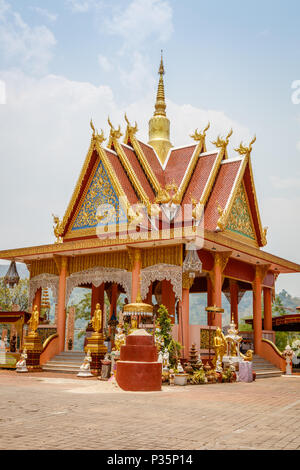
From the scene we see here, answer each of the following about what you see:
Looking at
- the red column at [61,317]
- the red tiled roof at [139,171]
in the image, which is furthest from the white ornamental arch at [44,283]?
the red tiled roof at [139,171]

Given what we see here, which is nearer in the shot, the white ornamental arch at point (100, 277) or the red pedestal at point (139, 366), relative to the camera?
the red pedestal at point (139, 366)

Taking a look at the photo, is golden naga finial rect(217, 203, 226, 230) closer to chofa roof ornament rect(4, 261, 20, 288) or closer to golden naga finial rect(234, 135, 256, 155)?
golden naga finial rect(234, 135, 256, 155)

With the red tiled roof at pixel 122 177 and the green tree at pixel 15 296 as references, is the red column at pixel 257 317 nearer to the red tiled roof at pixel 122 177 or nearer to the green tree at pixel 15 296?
the red tiled roof at pixel 122 177

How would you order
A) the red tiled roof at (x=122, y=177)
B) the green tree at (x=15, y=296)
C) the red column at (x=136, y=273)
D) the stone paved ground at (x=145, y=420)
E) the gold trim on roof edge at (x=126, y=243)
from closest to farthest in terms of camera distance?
the stone paved ground at (x=145, y=420) → the gold trim on roof edge at (x=126, y=243) → the red column at (x=136, y=273) → the red tiled roof at (x=122, y=177) → the green tree at (x=15, y=296)

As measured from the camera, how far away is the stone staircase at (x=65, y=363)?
56.8 feet

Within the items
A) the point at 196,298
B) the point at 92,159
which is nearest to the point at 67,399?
the point at 92,159

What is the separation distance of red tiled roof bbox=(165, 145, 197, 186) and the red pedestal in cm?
921

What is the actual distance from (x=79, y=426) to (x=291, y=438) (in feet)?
8.26

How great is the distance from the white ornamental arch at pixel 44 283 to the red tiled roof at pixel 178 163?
5996mm

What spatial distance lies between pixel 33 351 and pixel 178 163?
9.39 metres

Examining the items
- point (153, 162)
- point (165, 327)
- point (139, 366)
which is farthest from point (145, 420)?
point (153, 162)

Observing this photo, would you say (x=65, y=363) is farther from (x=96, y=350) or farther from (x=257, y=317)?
(x=257, y=317)

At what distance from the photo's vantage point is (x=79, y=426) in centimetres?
623


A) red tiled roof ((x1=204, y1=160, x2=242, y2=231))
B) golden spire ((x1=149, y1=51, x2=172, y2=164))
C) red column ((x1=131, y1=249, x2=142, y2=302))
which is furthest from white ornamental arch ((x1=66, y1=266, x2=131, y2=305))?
golden spire ((x1=149, y1=51, x2=172, y2=164))
